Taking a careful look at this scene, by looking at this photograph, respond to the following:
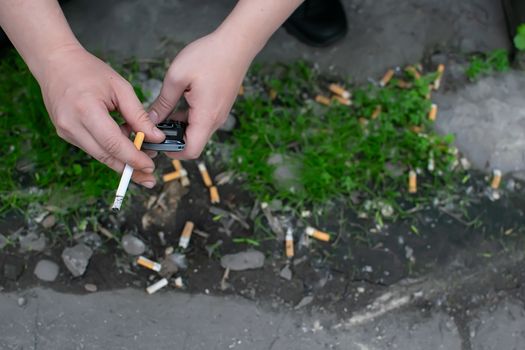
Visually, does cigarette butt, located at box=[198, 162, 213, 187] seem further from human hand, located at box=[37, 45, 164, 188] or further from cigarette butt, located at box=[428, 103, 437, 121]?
cigarette butt, located at box=[428, 103, 437, 121]

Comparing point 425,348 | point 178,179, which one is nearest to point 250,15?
point 178,179

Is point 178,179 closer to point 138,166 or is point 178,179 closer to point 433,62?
point 138,166

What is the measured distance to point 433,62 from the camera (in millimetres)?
3146

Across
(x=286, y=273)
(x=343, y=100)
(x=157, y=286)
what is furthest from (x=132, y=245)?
(x=343, y=100)

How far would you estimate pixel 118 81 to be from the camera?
1.96 meters

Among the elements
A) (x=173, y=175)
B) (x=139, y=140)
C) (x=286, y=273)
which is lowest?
(x=286, y=273)

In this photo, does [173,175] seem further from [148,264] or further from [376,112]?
[376,112]

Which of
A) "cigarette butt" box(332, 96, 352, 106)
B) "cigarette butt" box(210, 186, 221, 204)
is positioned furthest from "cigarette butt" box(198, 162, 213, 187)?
"cigarette butt" box(332, 96, 352, 106)

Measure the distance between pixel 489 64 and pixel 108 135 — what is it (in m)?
Result: 2.23

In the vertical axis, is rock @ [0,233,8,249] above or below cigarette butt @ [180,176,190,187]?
below

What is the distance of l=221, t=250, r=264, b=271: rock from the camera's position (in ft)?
8.86

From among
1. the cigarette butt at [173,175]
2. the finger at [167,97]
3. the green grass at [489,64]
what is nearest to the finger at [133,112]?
the finger at [167,97]

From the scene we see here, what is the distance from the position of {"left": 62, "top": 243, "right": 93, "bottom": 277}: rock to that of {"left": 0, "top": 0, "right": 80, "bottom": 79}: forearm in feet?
3.14

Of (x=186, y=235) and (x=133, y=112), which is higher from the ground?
(x=133, y=112)
